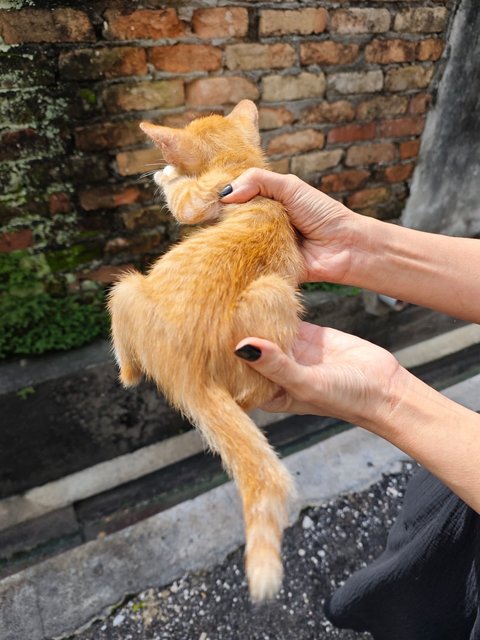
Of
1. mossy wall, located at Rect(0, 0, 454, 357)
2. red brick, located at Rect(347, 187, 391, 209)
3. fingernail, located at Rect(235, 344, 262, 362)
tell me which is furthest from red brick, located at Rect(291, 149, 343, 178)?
fingernail, located at Rect(235, 344, 262, 362)

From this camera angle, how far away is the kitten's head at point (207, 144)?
5.56 ft

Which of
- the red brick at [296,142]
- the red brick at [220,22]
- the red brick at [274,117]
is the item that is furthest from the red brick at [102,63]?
the red brick at [296,142]

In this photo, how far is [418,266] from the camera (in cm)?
175

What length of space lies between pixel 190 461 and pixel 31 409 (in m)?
0.97

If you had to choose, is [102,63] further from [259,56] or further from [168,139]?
[259,56]

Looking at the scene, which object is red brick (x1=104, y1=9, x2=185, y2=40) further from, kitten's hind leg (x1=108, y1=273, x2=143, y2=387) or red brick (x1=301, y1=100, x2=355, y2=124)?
kitten's hind leg (x1=108, y1=273, x2=143, y2=387)

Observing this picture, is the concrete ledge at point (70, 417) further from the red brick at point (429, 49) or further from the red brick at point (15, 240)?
the red brick at point (429, 49)

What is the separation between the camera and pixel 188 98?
7.38ft

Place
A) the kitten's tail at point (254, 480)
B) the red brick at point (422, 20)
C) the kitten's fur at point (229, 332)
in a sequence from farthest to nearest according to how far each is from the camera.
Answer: the red brick at point (422, 20)
the kitten's fur at point (229, 332)
the kitten's tail at point (254, 480)

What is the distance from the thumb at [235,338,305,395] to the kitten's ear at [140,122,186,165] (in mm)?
873

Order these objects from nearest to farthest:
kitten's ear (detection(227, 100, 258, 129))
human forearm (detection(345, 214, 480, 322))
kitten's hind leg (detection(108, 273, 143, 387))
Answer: kitten's hind leg (detection(108, 273, 143, 387)) → human forearm (detection(345, 214, 480, 322)) → kitten's ear (detection(227, 100, 258, 129))

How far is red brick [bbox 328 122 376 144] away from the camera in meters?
2.74

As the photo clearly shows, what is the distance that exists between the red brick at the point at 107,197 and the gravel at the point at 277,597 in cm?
186

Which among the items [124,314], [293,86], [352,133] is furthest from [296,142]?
[124,314]
